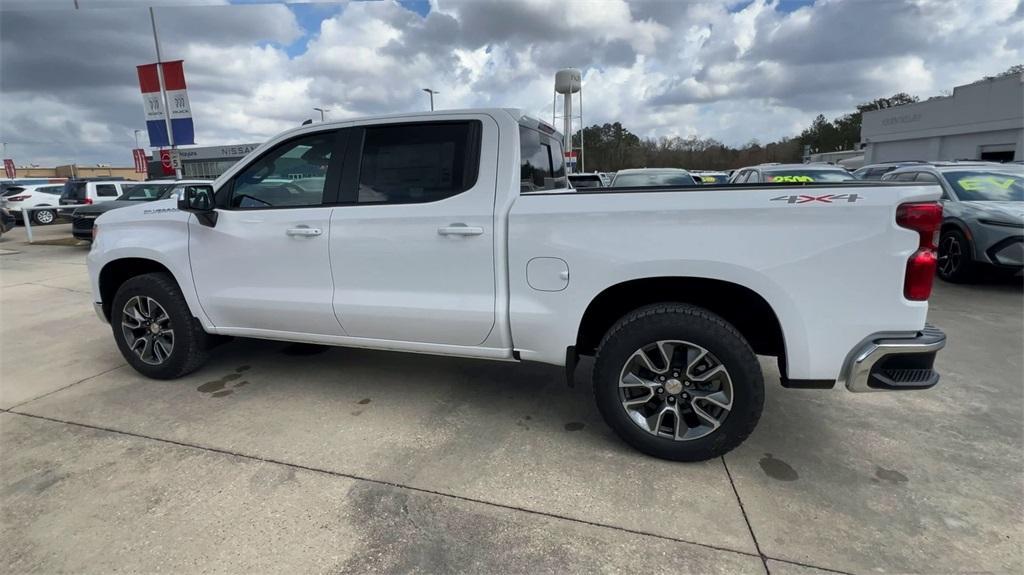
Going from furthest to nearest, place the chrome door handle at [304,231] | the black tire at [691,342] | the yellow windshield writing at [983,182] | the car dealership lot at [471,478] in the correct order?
the yellow windshield writing at [983,182]
the chrome door handle at [304,231]
the black tire at [691,342]
the car dealership lot at [471,478]

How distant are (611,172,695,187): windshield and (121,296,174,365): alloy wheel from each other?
24.4 feet

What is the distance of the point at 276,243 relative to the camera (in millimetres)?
3570

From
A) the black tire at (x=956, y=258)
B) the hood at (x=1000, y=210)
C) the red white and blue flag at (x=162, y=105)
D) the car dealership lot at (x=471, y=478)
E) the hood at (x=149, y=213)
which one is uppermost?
the red white and blue flag at (x=162, y=105)

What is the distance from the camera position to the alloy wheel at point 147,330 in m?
4.12

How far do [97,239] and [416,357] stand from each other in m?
2.63

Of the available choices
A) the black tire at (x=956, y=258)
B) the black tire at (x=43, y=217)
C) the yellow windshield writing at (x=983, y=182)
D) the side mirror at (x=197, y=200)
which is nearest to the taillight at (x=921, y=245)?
the side mirror at (x=197, y=200)

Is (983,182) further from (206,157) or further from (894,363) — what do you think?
(206,157)

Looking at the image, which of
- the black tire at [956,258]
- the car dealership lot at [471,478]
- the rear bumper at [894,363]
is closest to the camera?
the car dealership lot at [471,478]

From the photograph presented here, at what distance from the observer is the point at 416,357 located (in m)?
4.75

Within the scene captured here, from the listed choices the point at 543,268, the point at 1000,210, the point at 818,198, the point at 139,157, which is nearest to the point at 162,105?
the point at 543,268

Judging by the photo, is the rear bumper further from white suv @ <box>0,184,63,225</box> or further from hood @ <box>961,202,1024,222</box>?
white suv @ <box>0,184,63,225</box>

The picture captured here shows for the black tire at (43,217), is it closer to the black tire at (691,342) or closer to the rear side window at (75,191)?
the rear side window at (75,191)

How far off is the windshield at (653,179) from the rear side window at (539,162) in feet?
18.3

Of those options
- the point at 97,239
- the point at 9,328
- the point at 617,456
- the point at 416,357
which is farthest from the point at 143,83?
the point at 617,456
